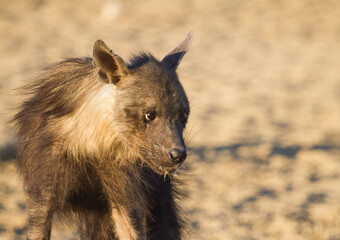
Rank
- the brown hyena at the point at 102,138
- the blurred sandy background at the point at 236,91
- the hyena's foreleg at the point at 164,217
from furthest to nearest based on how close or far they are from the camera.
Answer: the blurred sandy background at the point at 236,91, the hyena's foreleg at the point at 164,217, the brown hyena at the point at 102,138

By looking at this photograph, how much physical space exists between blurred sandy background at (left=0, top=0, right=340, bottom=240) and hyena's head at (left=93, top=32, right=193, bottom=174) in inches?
21.3

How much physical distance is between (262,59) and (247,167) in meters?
3.91

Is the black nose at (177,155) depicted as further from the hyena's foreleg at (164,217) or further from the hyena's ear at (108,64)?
the hyena's foreleg at (164,217)

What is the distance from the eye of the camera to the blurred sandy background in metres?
5.07

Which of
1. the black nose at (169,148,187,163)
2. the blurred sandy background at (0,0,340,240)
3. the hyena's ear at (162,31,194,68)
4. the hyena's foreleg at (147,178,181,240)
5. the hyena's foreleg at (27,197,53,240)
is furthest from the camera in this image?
the blurred sandy background at (0,0,340,240)

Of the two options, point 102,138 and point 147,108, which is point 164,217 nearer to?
point 102,138

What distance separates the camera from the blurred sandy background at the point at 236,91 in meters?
5.07

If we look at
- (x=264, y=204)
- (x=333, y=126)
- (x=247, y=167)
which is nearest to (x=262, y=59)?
(x=333, y=126)

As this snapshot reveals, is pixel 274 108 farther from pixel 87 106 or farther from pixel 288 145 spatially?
pixel 87 106

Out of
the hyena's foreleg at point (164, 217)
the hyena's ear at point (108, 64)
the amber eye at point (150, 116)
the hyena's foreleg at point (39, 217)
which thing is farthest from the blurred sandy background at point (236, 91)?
the hyena's foreleg at point (39, 217)

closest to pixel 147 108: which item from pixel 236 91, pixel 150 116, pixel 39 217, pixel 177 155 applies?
pixel 150 116

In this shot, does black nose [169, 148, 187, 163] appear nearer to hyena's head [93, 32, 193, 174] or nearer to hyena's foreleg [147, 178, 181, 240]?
hyena's head [93, 32, 193, 174]

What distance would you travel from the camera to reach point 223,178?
5.79 metres

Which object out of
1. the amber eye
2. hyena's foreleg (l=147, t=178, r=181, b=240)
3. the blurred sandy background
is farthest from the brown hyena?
the blurred sandy background
